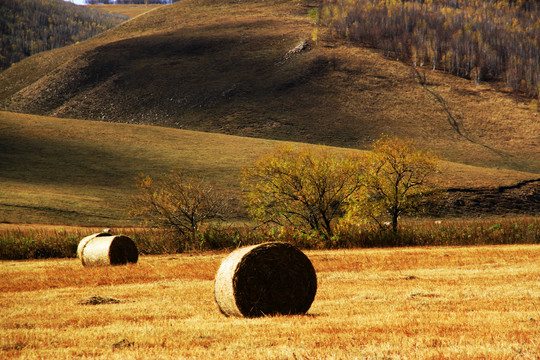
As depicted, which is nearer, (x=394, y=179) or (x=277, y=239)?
(x=277, y=239)

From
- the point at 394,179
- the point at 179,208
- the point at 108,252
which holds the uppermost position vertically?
the point at 108,252

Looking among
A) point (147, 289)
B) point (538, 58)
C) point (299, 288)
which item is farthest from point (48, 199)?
point (538, 58)

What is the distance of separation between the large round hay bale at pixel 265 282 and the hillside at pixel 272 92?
289 feet

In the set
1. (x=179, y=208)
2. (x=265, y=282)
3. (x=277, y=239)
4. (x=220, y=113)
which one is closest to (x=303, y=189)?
(x=277, y=239)

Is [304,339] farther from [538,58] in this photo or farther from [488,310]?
[538,58]

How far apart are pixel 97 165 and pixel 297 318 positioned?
2414 inches

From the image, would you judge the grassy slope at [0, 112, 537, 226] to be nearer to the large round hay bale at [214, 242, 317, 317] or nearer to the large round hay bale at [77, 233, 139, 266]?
the large round hay bale at [77, 233, 139, 266]

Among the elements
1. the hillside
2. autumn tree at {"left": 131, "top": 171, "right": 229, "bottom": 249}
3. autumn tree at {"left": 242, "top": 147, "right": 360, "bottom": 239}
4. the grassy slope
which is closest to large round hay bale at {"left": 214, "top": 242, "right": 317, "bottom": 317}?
autumn tree at {"left": 131, "top": 171, "right": 229, "bottom": 249}

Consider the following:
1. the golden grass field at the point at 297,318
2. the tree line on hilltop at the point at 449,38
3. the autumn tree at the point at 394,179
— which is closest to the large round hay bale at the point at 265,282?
the golden grass field at the point at 297,318

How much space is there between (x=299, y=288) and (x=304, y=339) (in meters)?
3.29

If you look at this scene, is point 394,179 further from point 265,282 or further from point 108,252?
point 265,282

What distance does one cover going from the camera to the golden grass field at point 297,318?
8.42 metres

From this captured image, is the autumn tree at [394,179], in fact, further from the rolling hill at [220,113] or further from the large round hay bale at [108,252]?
the rolling hill at [220,113]

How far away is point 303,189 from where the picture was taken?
34094mm
